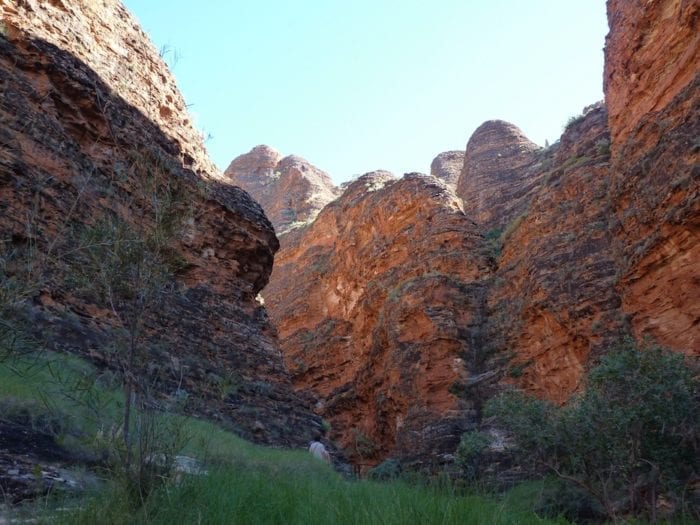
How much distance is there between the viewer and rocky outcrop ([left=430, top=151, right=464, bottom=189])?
56.5 m

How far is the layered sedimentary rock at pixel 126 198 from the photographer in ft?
30.2

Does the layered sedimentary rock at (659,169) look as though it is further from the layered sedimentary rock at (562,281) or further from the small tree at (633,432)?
the small tree at (633,432)

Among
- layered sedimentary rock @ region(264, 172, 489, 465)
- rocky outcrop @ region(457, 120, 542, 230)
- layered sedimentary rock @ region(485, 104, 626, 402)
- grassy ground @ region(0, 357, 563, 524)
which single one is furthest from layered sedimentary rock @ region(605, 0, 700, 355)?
rocky outcrop @ region(457, 120, 542, 230)

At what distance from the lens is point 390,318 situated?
24781 mm

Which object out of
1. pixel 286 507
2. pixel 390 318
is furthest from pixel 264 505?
pixel 390 318

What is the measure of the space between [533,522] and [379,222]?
29073mm

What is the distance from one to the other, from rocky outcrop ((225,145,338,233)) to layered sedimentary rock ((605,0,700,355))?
3972 cm

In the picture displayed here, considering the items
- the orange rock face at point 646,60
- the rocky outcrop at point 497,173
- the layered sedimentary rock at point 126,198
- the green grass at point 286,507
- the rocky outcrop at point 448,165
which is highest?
the rocky outcrop at point 448,165

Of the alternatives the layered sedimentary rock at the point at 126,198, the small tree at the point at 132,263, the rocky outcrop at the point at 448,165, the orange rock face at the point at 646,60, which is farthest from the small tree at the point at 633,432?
the rocky outcrop at the point at 448,165

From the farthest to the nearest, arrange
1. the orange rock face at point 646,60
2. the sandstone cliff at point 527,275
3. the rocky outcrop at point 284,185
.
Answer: the rocky outcrop at point 284,185 → the orange rock face at point 646,60 → the sandstone cliff at point 527,275

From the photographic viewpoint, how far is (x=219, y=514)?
11.1ft

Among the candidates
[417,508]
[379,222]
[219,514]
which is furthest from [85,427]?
[379,222]

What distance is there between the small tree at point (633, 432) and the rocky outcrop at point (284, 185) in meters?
46.4

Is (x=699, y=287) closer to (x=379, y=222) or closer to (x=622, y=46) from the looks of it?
(x=622, y=46)
